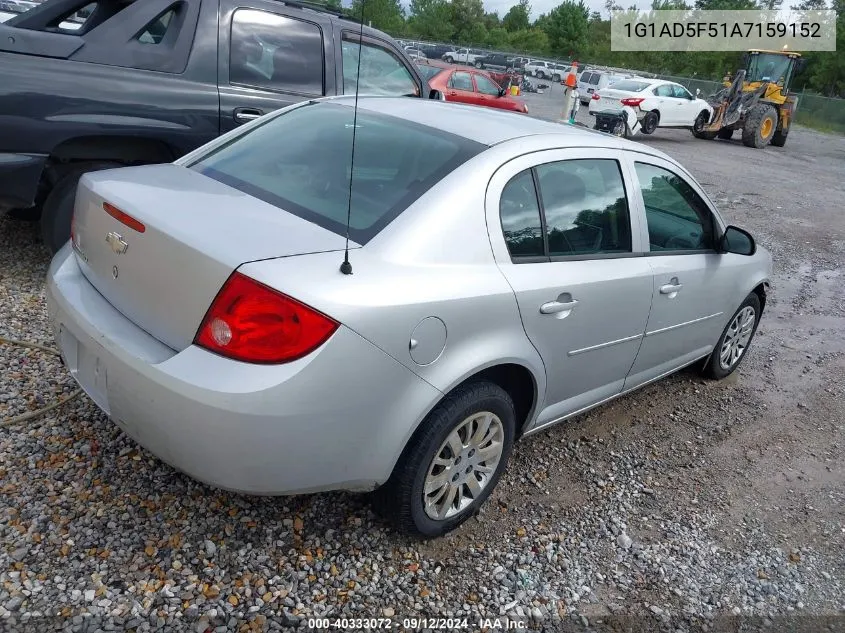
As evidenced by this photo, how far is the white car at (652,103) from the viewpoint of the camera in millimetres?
18141

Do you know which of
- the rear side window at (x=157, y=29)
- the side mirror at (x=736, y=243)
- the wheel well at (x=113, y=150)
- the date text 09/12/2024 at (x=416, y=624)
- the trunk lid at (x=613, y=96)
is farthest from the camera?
the trunk lid at (x=613, y=96)

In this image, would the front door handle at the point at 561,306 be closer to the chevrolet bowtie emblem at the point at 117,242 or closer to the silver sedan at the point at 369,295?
the silver sedan at the point at 369,295

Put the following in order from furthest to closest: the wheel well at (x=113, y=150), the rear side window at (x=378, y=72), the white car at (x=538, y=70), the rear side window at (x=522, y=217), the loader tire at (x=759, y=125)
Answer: the white car at (x=538, y=70) < the loader tire at (x=759, y=125) < the rear side window at (x=378, y=72) < the wheel well at (x=113, y=150) < the rear side window at (x=522, y=217)

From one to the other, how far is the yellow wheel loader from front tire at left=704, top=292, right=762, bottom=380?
17458mm

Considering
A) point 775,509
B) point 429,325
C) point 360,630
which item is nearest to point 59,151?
point 429,325

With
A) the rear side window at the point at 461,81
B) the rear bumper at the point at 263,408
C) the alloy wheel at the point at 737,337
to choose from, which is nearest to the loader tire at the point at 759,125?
the rear side window at the point at 461,81

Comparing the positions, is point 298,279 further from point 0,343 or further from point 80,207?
point 0,343

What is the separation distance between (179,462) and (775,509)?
9.24 ft

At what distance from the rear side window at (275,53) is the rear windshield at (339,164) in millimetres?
1905

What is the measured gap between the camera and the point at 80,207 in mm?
2684

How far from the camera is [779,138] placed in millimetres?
22062

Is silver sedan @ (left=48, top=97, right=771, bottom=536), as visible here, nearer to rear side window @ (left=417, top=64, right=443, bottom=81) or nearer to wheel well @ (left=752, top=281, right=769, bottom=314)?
wheel well @ (left=752, top=281, right=769, bottom=314)

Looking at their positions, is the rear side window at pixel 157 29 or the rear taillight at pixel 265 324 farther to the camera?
the rear side window at pixel 157 29

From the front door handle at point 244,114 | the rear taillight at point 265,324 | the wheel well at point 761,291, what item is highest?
the front door handle at point 244,114
